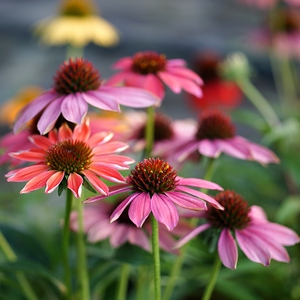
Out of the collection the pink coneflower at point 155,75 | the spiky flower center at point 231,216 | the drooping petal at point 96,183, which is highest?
the pink coneflower at point 155,75

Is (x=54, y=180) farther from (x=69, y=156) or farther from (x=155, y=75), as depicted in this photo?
(x=155, y=75)

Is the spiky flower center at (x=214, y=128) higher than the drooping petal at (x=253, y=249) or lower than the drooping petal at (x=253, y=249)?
higher

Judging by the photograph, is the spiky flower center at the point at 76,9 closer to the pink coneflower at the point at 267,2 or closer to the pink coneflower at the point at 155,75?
the pink coneflower at the point at 267,2

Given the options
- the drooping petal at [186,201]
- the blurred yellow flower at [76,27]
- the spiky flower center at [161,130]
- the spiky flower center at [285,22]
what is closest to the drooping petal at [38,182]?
the drooping petal at [186,201]

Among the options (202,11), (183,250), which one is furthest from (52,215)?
(202,11)

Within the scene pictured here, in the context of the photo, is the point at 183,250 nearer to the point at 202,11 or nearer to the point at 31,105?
the point at 31,105

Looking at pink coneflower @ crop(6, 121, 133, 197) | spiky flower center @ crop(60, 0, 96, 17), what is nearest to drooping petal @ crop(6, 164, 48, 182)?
pink coneflower @ crop(6, 121, 133, 197)

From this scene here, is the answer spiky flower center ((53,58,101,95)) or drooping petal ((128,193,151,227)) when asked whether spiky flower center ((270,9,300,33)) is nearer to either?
spiky flower center ((53,58,101,95))
